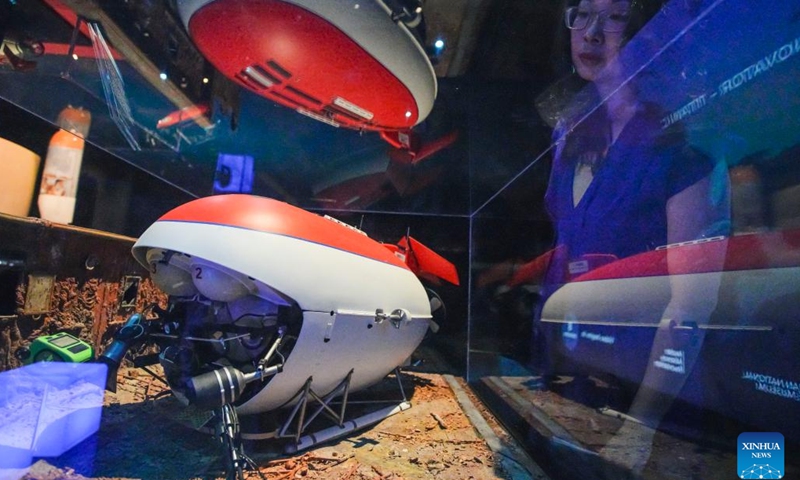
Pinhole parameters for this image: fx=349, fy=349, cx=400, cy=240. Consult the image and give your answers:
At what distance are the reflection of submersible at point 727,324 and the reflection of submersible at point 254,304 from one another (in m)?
0.76

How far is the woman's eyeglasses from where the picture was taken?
0.83m

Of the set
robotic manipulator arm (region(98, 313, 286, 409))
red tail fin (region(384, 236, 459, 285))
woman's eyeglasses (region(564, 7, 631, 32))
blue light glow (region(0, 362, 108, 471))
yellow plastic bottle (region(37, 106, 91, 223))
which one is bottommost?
blue light glow (region(0, 362, 108, 471))

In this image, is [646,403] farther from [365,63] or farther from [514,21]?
[365,63]

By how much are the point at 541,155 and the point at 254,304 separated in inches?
43.6

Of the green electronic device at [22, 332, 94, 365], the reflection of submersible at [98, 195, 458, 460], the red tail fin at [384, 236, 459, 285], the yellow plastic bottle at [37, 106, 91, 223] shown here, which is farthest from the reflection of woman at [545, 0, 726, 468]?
the yellow plastic bottle at [37, 106, 91, 223]

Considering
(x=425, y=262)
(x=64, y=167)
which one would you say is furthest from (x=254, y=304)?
(x=425, y=262)

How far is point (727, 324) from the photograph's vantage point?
0.67 metres

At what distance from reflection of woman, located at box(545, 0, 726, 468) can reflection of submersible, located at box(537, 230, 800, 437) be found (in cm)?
2

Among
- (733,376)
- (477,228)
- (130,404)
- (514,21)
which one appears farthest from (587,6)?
(130,404)

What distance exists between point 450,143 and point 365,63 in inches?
21.8

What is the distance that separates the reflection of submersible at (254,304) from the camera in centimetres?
97

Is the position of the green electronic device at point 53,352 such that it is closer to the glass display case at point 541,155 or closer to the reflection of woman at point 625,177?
the glass display case at point 541,155

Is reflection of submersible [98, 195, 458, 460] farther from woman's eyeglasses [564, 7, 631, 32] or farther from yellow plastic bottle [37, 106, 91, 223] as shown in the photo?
woman's eyeglasses [564, 7, 631, 32]

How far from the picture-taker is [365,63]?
112cm
